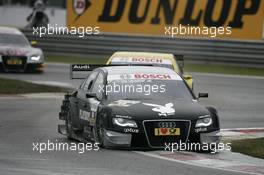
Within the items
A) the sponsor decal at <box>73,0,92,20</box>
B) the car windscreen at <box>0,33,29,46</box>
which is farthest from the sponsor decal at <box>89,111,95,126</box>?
the sponsor decal at <box>73,0,92,20</box>

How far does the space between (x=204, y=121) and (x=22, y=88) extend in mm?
12433

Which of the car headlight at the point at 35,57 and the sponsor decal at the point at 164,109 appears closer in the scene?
the sponsor decal at the point at 164,109

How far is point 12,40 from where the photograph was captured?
31172mm

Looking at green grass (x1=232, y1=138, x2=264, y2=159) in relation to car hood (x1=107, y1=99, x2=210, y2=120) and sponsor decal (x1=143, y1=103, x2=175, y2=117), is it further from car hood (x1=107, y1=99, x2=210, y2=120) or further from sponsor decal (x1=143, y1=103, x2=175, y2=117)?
sponsor decal (x1=143, y1=103, x2=175, y2=117)

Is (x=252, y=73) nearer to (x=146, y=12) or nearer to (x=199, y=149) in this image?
(x=146, y=12)

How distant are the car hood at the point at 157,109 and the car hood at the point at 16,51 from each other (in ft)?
53.7

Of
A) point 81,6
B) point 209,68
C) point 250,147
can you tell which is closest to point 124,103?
point 250,147

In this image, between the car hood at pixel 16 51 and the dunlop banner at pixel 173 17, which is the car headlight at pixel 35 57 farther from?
the dunlop banner at pixel 173 17

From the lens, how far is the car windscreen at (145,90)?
14008 millimetres

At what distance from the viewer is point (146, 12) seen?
123 ft

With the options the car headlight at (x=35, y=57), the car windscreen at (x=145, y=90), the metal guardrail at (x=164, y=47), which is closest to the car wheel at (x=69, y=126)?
the car windscreen at (x=145, y=90)

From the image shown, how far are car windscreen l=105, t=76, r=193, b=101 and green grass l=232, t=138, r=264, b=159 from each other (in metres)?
1.05

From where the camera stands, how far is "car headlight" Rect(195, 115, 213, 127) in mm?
13273

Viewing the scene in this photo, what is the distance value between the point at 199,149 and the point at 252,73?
1865 cm
